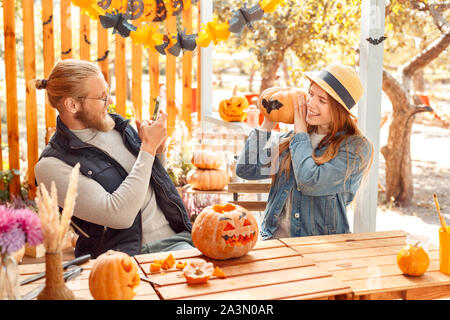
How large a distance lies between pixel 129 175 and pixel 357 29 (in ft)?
12.2

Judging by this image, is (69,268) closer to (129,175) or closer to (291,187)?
(129,175)

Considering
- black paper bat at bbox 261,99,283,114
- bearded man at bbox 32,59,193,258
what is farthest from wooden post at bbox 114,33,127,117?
black paper bat at bbox 261,99,283,114

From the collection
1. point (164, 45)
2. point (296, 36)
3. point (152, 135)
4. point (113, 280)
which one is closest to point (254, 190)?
point (152, 135)

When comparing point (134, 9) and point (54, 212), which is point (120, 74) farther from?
point (54, 212)

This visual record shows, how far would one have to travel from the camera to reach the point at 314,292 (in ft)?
4.94

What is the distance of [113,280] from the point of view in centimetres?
138

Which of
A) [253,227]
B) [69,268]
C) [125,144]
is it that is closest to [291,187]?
[253,227]

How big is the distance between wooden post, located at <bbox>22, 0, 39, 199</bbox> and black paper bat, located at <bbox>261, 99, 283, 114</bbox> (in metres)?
2.49

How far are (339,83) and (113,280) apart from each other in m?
1.32

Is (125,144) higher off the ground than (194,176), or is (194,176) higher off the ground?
(125,144)

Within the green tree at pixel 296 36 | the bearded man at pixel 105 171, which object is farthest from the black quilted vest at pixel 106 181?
the green tree at pixel 296 36

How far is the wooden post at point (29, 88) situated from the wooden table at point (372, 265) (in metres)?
2.94

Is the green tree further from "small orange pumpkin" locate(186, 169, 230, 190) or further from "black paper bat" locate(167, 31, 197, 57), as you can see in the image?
"small orange pumpkin" locate(186, 169, 230, 190)

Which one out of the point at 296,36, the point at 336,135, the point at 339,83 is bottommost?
the point at 336,135
